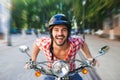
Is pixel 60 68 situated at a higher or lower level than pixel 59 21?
lower

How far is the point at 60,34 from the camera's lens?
4121mm

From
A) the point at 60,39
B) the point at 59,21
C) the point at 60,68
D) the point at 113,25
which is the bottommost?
the point at 60,68

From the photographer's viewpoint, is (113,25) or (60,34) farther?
(113,25)

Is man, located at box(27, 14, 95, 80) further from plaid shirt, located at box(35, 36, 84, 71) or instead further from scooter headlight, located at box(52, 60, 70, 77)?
scooter headlight, located at box(52, 60, 70, 77)

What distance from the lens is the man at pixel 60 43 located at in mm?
4137

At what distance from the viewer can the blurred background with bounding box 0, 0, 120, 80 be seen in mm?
13602

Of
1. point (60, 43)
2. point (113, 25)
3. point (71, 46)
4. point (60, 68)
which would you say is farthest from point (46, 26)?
point (60, 68)

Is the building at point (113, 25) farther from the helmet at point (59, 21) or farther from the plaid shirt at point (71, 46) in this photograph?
the helmet at point (59, 21)

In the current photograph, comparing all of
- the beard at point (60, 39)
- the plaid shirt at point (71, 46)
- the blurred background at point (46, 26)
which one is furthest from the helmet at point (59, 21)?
the blurred background at point (46, 26)

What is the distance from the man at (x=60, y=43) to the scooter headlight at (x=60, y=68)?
12.7 inches

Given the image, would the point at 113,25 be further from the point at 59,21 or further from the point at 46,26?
the point at 59,21

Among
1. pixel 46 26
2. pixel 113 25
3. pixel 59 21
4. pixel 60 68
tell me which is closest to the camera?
pixel 60 68

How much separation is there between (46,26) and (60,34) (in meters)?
44.8

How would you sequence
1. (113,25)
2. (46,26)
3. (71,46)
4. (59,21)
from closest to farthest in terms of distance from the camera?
(59,21) < (71,46) < (46,26) < (113,25)
